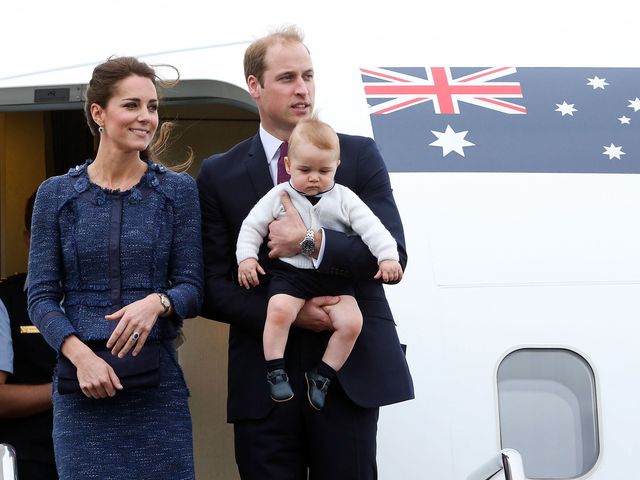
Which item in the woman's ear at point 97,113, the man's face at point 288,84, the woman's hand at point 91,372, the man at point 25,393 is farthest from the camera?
the man at point 25,393

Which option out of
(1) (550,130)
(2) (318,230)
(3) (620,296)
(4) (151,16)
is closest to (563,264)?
(3) (620,296)

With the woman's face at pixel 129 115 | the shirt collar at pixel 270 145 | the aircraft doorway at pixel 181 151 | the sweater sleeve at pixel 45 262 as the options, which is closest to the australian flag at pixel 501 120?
the aircraft doorway at pixel 181 151

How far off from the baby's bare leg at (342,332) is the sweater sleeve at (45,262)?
28.9 inches

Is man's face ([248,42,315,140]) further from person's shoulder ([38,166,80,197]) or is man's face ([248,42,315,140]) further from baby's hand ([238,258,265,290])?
person's shoulder ([38,166,80,197])

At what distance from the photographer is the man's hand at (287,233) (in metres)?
3.04

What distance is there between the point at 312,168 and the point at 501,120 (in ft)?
4.21

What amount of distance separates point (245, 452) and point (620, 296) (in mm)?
1502

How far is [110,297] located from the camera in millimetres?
3033

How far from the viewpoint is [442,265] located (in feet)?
12.6

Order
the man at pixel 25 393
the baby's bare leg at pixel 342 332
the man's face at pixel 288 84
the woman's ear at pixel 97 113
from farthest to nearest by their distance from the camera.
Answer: the man at pixel 25 393 < the man's face at pixel 288 84 < the woman's ear at pixel 97 113 < the baby's bare leg at pixel 342 332

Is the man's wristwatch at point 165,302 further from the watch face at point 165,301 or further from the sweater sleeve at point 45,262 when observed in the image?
the sweater sleeve at point 45,262

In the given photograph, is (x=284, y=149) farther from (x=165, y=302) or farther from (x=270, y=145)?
(x=165, y=302)

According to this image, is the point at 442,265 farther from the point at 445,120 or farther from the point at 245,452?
the point at 245,452

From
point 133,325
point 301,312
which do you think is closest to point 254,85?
point 301,312
